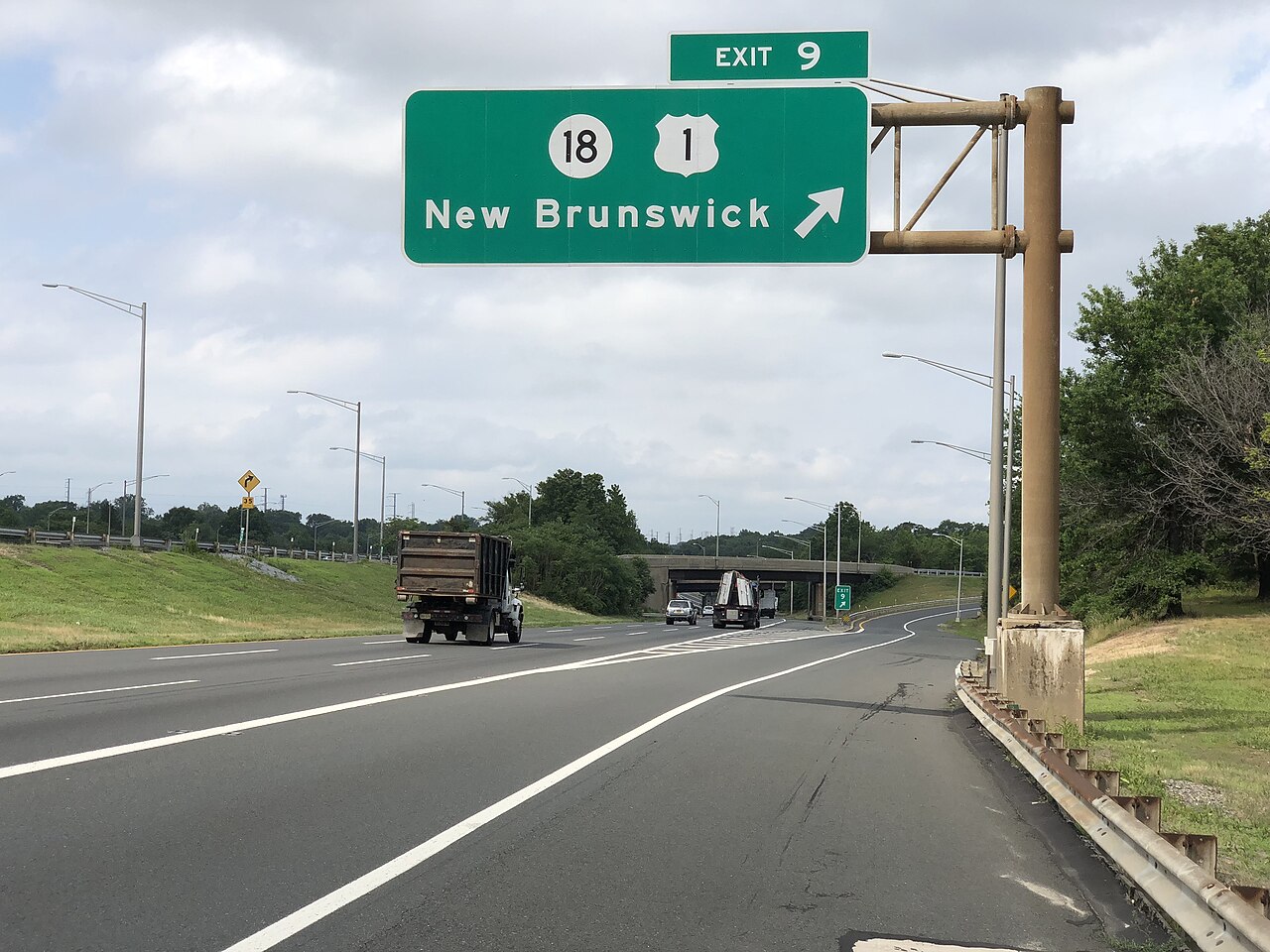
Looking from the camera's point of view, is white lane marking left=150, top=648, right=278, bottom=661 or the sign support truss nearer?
the sign support truss

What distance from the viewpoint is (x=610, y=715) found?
15812 millimetres

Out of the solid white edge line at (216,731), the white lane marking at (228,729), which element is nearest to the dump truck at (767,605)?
the white lane marking at (228,729)

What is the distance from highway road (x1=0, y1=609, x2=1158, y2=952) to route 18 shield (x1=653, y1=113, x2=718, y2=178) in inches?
263

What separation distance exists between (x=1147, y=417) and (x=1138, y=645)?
10428 millimetres

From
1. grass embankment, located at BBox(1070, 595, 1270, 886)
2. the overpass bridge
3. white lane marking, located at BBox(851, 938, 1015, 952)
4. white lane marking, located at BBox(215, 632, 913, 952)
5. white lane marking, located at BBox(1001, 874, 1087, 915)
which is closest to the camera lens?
white lane marking, located at BBox(215, 632, 913, 952)

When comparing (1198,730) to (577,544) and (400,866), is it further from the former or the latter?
(577,544)

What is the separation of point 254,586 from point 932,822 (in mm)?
51270

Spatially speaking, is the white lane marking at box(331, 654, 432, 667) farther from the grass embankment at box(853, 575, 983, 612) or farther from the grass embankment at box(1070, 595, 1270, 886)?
the grass embankment at box(853, 575, 983, 612)

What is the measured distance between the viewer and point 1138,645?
35.4m

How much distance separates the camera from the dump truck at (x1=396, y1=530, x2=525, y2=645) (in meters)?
36.0

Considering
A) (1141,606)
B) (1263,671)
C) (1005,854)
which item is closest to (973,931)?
(1005,854)

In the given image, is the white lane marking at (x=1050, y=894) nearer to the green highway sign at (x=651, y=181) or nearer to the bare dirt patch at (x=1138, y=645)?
the green highway sign at (x=651, y=181)

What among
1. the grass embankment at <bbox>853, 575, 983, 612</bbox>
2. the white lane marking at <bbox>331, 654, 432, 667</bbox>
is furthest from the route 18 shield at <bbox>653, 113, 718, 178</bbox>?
the grass embankment at <bbox>853, 575, 983, 612</bbox>

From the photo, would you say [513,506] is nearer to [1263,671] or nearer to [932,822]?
[1263,671]
